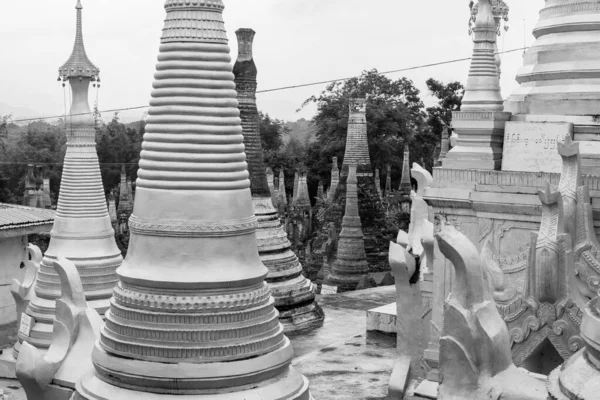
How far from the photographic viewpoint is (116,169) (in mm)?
49500

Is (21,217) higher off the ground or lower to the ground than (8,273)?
higher

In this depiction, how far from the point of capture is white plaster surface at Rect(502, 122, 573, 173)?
10.3 m

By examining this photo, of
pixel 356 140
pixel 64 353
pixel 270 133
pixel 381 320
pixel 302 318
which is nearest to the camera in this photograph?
pixel 64 353

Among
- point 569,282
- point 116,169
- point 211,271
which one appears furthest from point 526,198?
point 116,169

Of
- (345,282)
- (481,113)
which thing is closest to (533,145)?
(481,113)

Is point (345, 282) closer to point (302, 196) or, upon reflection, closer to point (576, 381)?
point (302, 196)

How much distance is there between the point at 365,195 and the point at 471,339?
72.6ft

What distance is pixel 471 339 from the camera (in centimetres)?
566

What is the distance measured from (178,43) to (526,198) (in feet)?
14.4

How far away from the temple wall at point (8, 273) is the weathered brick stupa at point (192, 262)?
1096cm

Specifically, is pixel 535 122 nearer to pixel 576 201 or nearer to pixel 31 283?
pixel 576 201

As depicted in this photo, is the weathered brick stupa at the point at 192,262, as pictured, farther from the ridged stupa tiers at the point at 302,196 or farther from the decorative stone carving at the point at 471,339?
the ridged stupa tiers at the point at 302,196

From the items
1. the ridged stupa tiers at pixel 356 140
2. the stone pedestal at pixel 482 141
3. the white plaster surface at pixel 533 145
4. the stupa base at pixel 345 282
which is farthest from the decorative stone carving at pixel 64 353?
the ridged stupa tiers at pixel 356 140

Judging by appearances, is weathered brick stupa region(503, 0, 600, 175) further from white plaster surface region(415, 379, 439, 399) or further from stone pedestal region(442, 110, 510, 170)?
white plaster surface region(415, 379, 439, 399)
